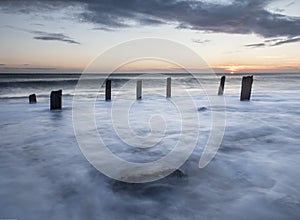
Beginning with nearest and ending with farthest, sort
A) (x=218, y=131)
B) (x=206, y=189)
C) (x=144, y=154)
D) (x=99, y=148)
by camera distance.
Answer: (x=206, y=189) < (x=144, y=154) < (x=99, y=148) < (x=218, y=131)

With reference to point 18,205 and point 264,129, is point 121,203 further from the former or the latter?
point 264,129

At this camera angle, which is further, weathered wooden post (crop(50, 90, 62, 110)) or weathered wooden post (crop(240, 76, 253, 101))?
weathered wooden post (crop(240, 76, 253, 101))

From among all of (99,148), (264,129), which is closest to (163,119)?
(264,129)

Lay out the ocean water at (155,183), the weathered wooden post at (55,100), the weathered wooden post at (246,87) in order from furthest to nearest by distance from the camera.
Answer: the weathered wooden post at (246,87) → the weathered wooden post at (55,100) → the ocean water at (155,183)

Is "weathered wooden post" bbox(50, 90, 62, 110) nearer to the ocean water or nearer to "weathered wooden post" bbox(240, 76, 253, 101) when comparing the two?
the ocean water

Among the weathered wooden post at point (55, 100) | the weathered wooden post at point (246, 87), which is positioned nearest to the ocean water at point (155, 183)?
the weathered wooden post at point (55, 100)

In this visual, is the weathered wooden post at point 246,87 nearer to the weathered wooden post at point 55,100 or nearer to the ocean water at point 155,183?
the ocean water at point 155,183

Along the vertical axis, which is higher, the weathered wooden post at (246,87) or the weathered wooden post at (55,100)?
the weathered wooden post at (246,87)

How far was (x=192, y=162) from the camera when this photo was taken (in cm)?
433

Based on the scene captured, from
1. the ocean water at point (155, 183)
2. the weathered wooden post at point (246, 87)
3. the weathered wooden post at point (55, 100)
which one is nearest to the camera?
the ocean water at point (155, 183)

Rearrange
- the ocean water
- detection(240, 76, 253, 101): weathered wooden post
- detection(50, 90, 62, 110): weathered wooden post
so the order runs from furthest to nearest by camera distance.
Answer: detection(240, 76, 253, 101): weathered wooden post, detection(50, 90, 62, 110): weathered wooden post, the ocean water

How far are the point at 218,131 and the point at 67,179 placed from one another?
4.42 meters

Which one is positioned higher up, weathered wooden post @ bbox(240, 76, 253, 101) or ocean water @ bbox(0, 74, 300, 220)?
weathered wooden post @ bbox(240, 76, 253, 101)

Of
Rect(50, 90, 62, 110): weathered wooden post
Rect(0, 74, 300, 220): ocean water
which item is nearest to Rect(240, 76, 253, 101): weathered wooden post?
Rect(0, 74, 300, 220): ocean water
